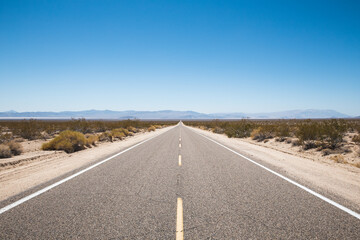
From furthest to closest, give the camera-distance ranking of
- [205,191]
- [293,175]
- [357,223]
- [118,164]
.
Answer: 1. [118,164]
2. [293,175]
3. [205,191]
4. [357,223]

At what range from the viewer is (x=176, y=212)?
3838 millimetres

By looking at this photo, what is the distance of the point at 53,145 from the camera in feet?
40.6

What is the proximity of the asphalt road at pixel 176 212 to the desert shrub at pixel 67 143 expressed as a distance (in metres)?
6.93

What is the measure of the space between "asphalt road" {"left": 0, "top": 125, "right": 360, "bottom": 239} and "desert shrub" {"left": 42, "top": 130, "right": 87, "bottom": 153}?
22.7 ft

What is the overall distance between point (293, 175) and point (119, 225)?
5.85 m

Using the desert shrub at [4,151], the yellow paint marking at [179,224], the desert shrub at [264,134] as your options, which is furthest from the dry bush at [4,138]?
the desert shrub at [264,134]

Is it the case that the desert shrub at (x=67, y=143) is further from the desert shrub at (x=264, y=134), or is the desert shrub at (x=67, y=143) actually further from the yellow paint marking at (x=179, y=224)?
the desert shrub at (x=264, y=134)

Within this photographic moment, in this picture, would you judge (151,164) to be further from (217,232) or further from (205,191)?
(217,232)

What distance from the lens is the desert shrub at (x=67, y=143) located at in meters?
12.2

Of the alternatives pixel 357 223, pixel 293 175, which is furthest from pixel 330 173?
pixel 357 223

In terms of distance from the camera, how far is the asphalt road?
3.19m

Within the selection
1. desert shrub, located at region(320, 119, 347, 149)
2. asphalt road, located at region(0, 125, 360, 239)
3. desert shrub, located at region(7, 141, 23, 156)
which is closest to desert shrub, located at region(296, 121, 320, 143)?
desert shrub, located at region(320, 119, 347, 149)

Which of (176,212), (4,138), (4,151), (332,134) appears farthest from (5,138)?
(332,134)

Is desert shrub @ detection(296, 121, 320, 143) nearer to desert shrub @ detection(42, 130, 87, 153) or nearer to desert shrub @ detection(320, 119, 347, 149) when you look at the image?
desert shrub @ detection(320, 119, 347, 149)
